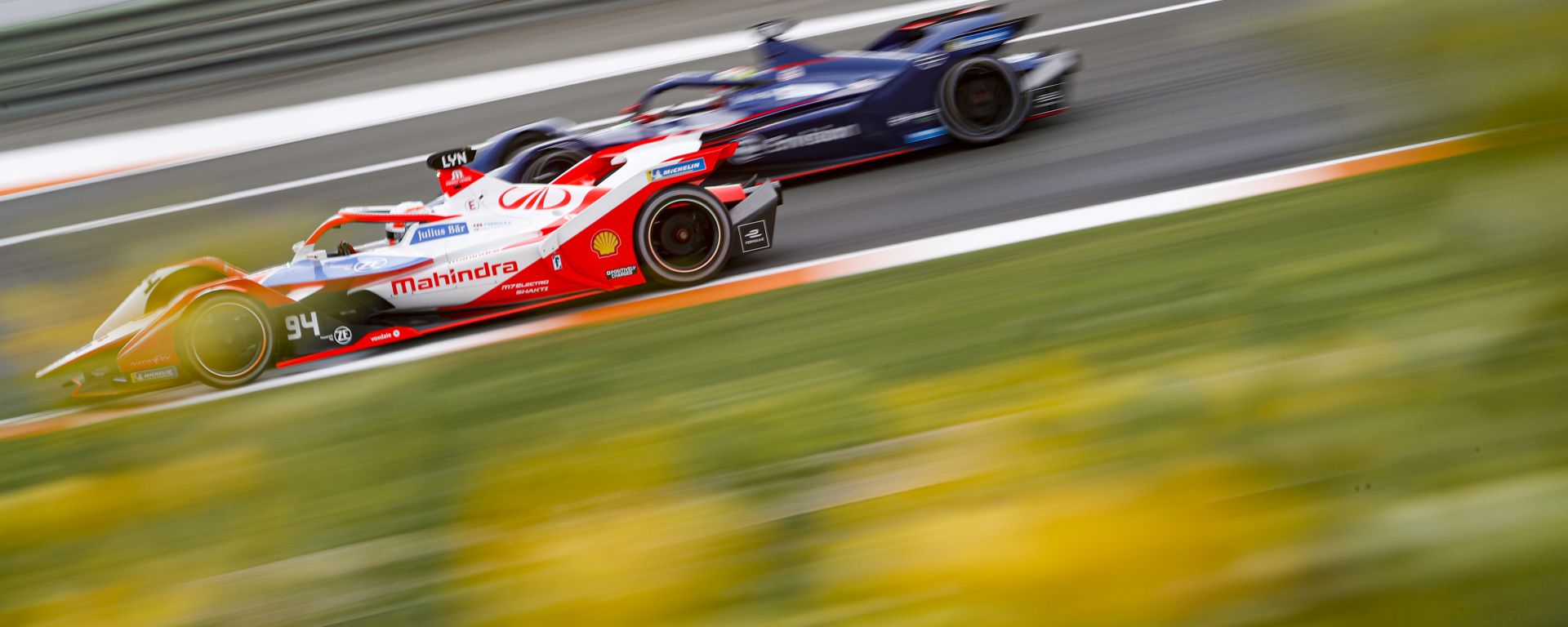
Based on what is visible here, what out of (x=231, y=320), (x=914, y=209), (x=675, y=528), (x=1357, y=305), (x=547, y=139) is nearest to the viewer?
(x=675, y=528)

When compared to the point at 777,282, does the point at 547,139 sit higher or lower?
higher

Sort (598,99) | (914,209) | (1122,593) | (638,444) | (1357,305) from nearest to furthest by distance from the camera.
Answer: (1122,593)
(638,444)
(1357,305)
(914,209)
(598,99)

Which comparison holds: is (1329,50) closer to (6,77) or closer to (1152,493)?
(1152,493)

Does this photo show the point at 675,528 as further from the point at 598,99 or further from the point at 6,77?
the point at 6,77

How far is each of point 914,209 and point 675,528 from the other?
6.17 metres

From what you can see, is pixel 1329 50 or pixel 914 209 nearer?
pixel 1329 50

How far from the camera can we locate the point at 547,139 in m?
8.77

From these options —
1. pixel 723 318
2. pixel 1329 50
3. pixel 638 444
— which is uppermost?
pixel 1329 50

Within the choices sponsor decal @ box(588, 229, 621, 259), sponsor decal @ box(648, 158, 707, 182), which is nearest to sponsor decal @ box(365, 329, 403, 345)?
sponsor decal @ box(588, 229, 621, 259)

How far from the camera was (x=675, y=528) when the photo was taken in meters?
1.76

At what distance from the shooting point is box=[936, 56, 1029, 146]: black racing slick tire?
333 inches

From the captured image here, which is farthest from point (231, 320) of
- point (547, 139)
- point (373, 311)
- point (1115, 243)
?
point (1115, 243)

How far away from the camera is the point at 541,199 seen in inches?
267

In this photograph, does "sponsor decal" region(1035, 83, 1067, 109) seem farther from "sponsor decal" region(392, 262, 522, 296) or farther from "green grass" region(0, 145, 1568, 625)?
"green grass" region(0, 145, 1568, 625)
